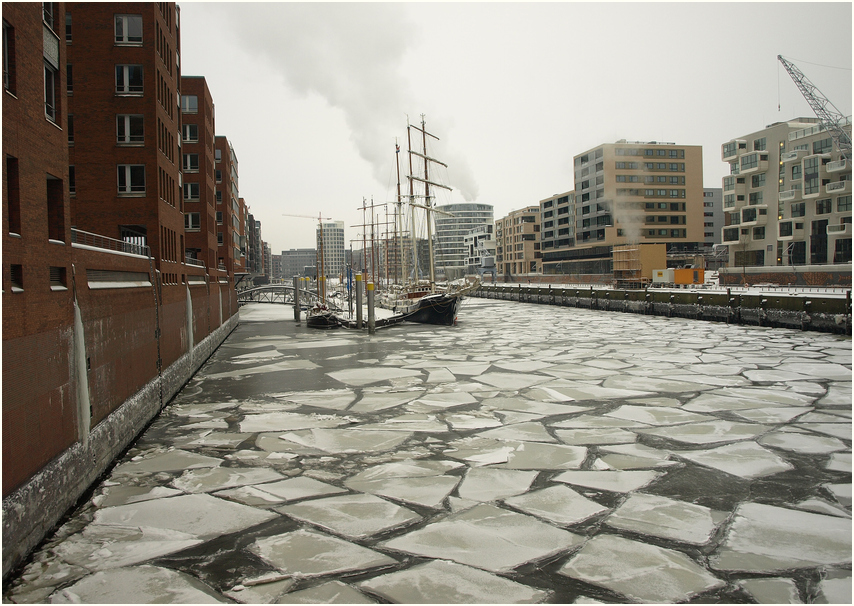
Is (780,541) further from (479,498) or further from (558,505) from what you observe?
(479,498)

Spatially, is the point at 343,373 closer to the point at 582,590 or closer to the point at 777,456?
the point at 777,456

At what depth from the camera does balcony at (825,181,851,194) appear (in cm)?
6125

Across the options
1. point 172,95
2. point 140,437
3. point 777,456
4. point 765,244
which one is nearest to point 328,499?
point 140,437

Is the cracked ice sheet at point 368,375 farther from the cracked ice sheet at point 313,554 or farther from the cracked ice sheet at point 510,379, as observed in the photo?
the cracked ice sheet at point 313,554

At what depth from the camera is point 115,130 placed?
829 inches

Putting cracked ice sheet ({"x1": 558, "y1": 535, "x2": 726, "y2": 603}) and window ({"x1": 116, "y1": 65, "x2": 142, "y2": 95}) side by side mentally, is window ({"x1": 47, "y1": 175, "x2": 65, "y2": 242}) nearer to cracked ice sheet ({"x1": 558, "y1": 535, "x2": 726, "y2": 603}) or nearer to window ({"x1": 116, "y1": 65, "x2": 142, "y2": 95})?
cracked ice sheet ({"x1": 558, "y1": 535, "x2": 726, "y2": 603})

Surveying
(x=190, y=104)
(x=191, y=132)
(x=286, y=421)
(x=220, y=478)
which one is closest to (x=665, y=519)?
(x=220, y=478)

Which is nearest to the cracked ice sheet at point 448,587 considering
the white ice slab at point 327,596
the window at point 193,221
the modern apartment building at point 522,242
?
the white ice slab at point 327,596

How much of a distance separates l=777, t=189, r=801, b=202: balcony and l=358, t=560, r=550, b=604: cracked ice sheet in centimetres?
7945

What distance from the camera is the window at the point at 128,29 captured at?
70.1ft

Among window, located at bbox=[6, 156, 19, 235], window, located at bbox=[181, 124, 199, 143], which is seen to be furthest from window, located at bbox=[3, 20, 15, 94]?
window, located at bbox=[181, 124, 199, 143]

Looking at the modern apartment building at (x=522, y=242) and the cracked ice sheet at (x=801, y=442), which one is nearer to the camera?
the cracked ice sheet at (x=801, y=442)

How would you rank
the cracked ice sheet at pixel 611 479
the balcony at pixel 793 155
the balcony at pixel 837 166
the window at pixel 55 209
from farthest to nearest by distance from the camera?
1. the balcony at pixel 793 155
2. the balcony at pixel 837 166
3. the window at pixel 55 209
4. the cracked ice sheet at pixel 611 479

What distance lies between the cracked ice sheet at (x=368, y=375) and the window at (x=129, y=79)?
13.4 meters
